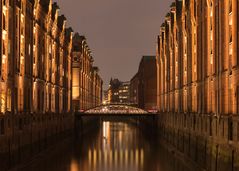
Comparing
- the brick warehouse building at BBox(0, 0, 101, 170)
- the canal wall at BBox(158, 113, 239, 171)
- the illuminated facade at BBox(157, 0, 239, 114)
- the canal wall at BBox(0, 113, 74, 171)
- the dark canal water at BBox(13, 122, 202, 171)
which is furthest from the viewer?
the dark canal water at BBox(13, 122, 202, 171)

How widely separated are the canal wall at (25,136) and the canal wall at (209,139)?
65.2 ft

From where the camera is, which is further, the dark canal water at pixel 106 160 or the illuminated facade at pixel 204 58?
the dark canal water at pixel 106 160

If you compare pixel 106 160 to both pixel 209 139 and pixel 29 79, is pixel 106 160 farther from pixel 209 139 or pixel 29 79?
pixel 209 139

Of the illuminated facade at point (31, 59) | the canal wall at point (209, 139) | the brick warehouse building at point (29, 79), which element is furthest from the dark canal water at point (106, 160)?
the illuminated facade at point (31, 59)

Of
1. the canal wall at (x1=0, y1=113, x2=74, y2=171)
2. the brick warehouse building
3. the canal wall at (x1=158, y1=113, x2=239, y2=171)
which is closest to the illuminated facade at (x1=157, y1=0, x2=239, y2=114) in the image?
the canal wall at (x1=158, y1=113, x2=239, y2=171)

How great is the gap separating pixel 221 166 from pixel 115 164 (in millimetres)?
24736

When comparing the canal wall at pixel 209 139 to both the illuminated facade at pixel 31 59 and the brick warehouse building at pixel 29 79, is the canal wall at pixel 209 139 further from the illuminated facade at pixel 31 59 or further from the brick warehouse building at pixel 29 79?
the illuminated facade at pixel 31 59

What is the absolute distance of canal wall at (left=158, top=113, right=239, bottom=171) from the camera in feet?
114

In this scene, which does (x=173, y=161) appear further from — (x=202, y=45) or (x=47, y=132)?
(x=47, y=132)

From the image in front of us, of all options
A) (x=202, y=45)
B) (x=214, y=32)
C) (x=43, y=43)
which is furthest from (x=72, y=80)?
(x=214, y=32)

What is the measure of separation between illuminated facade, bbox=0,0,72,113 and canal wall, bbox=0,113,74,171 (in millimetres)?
1235

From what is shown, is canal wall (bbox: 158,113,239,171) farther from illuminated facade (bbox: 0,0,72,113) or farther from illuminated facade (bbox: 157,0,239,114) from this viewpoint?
illuminated facade (bbox: 0,0,72,113)

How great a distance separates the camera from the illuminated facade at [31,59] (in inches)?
1762

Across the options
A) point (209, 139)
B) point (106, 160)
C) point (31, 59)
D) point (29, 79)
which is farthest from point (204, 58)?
point (31, 59)
